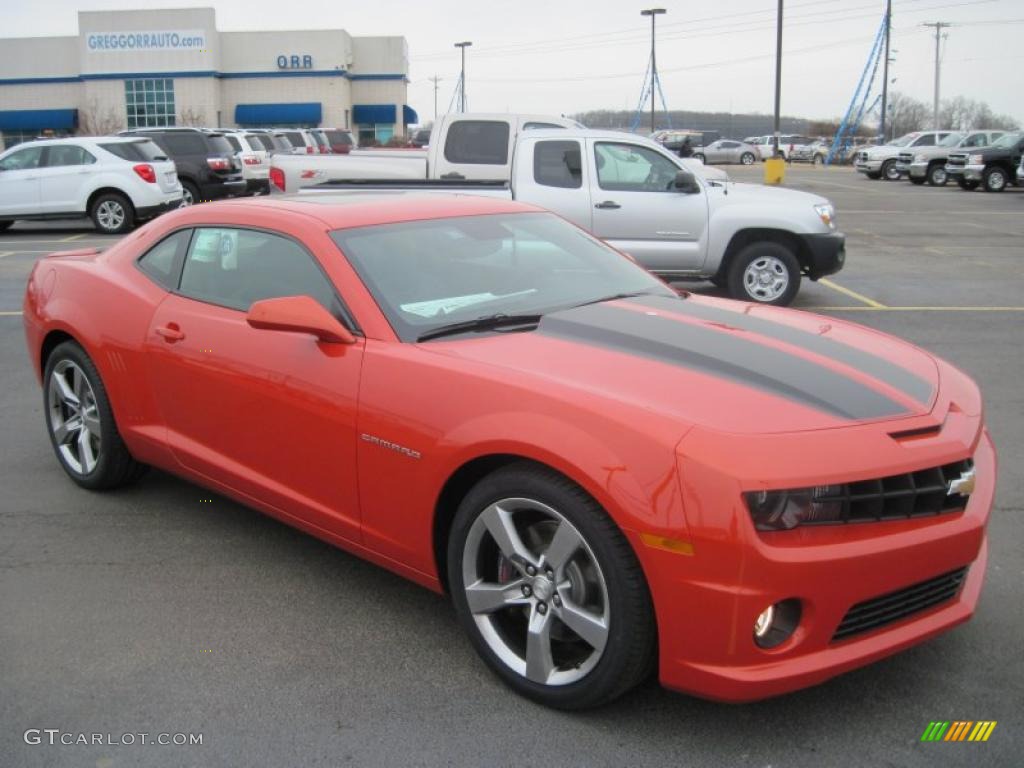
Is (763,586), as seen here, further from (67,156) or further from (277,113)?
(277,113)

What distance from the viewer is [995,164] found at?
3055 centimetres

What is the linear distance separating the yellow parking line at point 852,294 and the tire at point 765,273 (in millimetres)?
964

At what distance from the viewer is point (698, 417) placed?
2846 mm

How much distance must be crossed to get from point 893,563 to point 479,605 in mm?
1251

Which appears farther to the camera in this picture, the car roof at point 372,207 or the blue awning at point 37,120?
the blue awning at point 37,120

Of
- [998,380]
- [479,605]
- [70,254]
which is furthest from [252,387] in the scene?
[998,380]

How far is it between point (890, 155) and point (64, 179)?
1224 inches

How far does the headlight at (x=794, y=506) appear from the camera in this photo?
8.77ft

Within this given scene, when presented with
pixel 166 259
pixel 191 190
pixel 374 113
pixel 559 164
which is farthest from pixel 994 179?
pixel 374 113

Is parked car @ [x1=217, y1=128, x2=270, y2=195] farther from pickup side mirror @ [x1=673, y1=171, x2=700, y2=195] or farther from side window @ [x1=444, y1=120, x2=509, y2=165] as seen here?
pickup side mirror @ [x1=673, y1=171, x2=700, y2=195]

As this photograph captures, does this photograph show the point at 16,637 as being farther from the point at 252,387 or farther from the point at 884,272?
the point at 884,272

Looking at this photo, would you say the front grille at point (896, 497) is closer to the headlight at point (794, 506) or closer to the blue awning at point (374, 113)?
the headlight at point (794, 506)

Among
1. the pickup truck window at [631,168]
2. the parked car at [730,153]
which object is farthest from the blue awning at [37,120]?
the pickup truck window at [631,168]

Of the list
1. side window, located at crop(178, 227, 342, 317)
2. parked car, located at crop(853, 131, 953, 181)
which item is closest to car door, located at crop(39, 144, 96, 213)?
side window, located at crop(178, 227, 342, 317)
